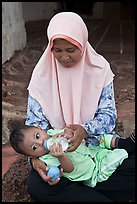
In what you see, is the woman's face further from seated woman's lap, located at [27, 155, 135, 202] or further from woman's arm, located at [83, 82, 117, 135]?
seated woman's lap, located at [27, 155, 135, 202]

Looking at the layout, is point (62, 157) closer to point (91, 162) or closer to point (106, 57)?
point (91, 162)

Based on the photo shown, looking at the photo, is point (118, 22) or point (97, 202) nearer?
point (97, 202)

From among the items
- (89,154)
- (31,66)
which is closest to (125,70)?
(31,66)

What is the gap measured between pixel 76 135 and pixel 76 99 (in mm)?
278

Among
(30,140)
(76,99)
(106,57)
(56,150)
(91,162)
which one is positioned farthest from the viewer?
(106,57)

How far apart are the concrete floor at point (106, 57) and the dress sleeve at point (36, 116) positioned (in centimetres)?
56

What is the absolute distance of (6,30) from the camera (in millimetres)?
5520

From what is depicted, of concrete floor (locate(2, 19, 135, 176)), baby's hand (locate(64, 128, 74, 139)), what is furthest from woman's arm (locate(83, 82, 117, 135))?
concrete floor (locate(2, 19, 135, 176))

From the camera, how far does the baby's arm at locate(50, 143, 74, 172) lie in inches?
77.7

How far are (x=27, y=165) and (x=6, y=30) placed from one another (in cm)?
305

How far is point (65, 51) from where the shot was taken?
84.7 inches

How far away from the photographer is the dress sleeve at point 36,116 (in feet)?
7.73

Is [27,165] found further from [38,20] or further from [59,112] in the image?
[38,20]

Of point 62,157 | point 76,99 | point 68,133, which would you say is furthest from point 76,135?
point 76,99
